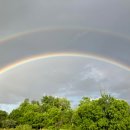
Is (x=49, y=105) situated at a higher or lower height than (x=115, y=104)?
higher

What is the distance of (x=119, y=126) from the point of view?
5694 cm

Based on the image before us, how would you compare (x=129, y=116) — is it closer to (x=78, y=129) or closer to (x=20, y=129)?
(x=78, y=129)

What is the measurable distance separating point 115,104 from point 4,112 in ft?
207

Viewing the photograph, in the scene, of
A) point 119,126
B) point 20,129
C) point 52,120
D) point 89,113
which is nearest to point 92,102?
point 89,113

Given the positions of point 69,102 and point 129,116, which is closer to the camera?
point 129,116

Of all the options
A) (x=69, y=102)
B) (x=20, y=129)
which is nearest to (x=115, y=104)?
(x=20, y=129)

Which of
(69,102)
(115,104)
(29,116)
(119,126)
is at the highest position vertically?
(69,102)

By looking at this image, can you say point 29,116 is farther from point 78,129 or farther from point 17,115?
point 78,129

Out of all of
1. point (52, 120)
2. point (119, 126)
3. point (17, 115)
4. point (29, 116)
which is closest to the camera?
point (119, 126)

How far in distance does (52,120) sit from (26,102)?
2486 cm

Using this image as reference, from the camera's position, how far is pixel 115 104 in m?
59.5

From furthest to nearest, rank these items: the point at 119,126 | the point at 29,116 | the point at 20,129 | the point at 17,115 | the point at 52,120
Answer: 1. the point at 17,115
2. the point at 29,116
3. the point at 52,120
4. the point at 20,129
5. the point at 119,126

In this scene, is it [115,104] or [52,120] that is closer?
[115,104]

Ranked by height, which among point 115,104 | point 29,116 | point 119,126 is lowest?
point 119,126
